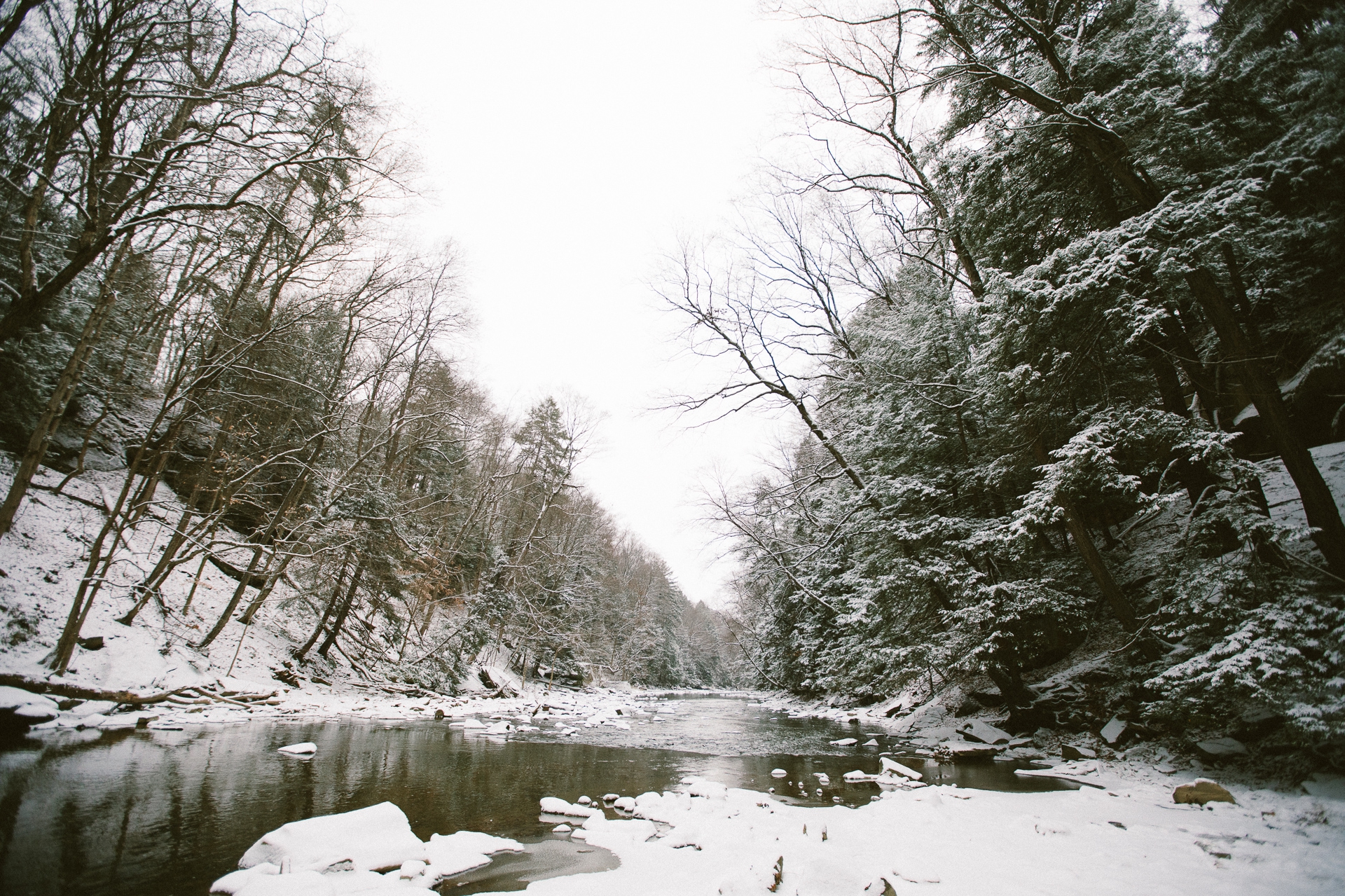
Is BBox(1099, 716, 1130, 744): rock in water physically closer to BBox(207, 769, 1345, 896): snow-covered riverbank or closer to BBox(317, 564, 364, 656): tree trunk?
BBox(207, 769, 1345, 896): snow-covered riverbank

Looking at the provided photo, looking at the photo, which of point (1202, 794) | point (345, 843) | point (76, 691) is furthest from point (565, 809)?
point (76, 691)

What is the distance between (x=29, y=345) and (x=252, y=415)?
14.6 ft

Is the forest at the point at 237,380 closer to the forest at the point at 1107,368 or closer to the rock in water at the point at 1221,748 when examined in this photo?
the forest at the point at 1107,368

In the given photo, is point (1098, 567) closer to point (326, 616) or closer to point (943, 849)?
point (943, 849)

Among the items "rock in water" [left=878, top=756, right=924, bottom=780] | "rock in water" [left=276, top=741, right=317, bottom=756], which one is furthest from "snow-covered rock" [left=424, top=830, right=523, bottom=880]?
"rock in water" [left=878, top=756, right=924, bottom=780]

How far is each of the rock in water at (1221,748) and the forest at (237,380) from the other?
11384 millimetres

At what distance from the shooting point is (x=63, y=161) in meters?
6.39

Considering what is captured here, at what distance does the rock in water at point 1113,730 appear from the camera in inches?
280

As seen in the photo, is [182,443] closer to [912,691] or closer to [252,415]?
[252,415]

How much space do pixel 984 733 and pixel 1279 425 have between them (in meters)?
6.64

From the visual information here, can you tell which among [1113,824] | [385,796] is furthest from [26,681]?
[1113,824]

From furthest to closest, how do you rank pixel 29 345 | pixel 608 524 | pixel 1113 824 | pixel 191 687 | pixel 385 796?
1. pixel 608 524
2. pixel 29 345
3. pixel 191 687
4. pixel 385 796
5. pixel 1113 824

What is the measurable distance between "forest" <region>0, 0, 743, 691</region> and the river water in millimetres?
3638

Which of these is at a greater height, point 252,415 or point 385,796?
point 252,415
